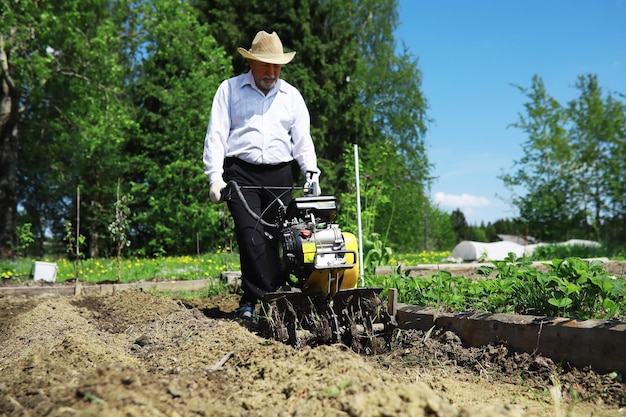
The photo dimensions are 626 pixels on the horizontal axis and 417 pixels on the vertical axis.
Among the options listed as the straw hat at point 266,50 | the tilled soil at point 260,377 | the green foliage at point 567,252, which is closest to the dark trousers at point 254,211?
the tilled soil at point 260,377

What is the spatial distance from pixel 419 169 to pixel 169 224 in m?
14.7

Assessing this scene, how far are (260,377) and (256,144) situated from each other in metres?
2.38

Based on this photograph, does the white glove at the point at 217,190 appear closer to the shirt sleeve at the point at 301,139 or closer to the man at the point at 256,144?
the man at the point at 256,144

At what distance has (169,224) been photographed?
1764 cm

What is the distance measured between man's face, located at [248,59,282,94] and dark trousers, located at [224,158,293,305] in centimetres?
62

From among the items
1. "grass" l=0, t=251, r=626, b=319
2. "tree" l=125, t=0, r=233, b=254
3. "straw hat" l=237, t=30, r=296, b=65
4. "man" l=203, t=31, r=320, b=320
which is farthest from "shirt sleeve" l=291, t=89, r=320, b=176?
"tree" l=125, t=0, r=233, b=254

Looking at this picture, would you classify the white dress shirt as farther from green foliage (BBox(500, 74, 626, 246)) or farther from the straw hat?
green foliage (BBox(500, 74, 626, 246))

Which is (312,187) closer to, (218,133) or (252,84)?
(218,133)

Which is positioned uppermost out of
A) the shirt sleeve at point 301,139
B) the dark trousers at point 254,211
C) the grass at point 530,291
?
the shirt sleeve at point 301,139

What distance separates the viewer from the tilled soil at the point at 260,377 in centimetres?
196

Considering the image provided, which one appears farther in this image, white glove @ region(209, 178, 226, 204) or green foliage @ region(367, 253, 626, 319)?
white glove @ region(209, 178, 226, 204)

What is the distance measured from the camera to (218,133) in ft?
15.3

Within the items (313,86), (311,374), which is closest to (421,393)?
(311,374)

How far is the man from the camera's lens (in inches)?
180
